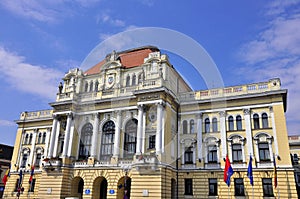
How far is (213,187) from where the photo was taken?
3128 centimetres

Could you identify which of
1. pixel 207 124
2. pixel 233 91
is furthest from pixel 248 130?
pixel 233 91

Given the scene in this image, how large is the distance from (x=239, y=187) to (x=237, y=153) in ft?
12.9

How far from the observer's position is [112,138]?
114 ft

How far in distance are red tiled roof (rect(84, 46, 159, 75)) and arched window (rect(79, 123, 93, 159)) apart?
29.4ft

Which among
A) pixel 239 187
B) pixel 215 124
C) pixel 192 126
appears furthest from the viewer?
pixel 192 126

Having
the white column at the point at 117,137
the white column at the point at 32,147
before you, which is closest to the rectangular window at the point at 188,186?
the white column at the point at 117,137

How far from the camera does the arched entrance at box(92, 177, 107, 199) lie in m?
33.3

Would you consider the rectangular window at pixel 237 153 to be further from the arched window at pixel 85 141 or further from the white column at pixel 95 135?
the arched window at pixel 85 141

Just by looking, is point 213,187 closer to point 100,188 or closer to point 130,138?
point 130,138

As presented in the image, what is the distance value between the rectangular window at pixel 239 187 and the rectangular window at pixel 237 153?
7.59 ft

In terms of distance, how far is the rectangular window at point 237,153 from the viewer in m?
31.4

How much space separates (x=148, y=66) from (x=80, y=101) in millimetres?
11412

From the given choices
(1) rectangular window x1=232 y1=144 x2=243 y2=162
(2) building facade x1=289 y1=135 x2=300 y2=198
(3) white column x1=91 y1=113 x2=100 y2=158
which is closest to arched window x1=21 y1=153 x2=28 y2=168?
(3) white column x1=91 y1=113 x2=100 y2=158

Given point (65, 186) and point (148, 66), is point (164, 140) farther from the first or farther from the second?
point (65, 186)
